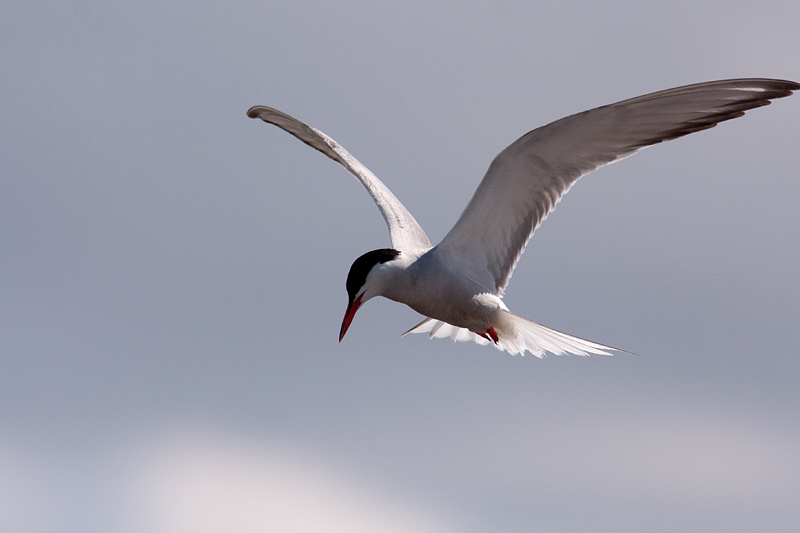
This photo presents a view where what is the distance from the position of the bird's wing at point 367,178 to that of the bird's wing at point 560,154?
70 cm

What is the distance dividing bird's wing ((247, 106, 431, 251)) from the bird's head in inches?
33.8

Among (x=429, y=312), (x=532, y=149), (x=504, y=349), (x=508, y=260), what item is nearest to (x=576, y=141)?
(x=532, y=149)

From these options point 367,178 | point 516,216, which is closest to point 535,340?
point 516,216

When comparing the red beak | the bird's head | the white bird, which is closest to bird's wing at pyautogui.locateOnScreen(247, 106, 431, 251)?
the white bird

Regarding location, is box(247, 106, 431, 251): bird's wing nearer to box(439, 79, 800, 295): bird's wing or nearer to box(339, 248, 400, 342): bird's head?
box(439, 79, 800, 295): bird's wing

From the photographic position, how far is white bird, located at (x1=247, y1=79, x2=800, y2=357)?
175 inches

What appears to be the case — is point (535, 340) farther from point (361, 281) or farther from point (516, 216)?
point (361, 281)

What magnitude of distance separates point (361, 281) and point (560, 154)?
1.87 m

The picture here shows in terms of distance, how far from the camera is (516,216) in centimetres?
562

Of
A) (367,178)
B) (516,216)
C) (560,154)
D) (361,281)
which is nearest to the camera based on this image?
(361,281)

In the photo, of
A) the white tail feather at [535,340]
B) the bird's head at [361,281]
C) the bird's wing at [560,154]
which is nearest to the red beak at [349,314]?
the bird's head at [361,281]

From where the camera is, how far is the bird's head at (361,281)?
495 centimetres

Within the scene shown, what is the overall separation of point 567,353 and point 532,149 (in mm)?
1888

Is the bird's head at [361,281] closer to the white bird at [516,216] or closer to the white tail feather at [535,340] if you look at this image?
the white bird at [516,216]
